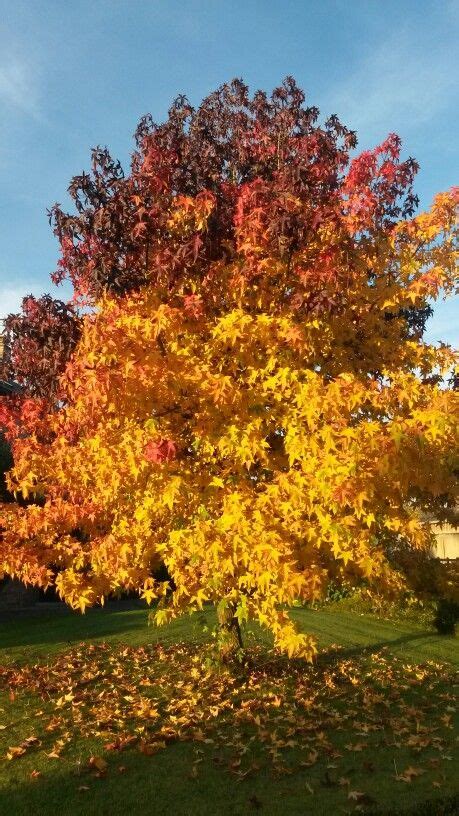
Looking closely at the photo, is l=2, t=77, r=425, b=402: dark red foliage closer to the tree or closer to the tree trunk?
the tree

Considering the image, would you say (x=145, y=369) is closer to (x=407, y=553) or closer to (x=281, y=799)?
(x=281, y=799)

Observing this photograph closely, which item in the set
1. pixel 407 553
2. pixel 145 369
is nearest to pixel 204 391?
pixel 145 369

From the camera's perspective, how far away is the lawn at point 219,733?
5.88 m

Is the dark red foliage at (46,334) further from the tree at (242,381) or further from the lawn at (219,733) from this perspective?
the lawn at (219,733)

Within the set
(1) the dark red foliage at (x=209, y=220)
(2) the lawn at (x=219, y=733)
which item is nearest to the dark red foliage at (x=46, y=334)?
(1) the dark red foliage at (x=209, y=220)

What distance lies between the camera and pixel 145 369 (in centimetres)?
633

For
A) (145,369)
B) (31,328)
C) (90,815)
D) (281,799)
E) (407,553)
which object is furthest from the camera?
(407,553)

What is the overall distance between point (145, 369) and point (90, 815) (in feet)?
12.5

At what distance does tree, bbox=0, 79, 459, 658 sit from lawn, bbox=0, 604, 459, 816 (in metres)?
1.34

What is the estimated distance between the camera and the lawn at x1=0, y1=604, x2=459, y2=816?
231 inches

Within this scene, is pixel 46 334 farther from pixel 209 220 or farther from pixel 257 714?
pixel 257 714

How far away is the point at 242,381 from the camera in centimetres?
693

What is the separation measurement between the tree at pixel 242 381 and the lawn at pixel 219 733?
1345mm

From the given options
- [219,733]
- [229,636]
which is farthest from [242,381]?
[229,636]
